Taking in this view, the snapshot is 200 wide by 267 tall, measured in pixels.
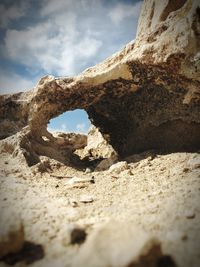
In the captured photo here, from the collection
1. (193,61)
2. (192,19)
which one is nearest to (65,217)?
(193,61)

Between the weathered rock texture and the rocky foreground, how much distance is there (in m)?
0.02

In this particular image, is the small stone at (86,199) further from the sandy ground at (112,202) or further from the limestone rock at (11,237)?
the limestone rock at (11,237)

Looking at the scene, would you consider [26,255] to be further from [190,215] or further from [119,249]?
[190,215]

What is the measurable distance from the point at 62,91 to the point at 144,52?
163 centimetres

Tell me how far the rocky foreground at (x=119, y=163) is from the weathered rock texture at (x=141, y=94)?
2 cm

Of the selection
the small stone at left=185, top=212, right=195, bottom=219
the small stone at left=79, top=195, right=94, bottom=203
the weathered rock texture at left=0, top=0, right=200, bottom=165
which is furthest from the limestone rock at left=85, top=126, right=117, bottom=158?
the small stone at left=185, top=212, right=195, bottom=219

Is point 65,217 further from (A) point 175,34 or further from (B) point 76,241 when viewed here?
(A) point 175,34

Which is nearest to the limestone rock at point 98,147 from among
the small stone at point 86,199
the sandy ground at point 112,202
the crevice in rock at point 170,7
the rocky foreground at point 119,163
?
the rocky foreground at point 119,163

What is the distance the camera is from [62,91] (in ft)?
15.6

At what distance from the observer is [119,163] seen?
4250 millimetres

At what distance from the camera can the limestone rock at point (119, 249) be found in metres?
1.80

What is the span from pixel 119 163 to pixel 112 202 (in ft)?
4.50

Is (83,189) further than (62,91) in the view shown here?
No

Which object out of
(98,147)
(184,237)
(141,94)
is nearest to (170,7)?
(141,94)
